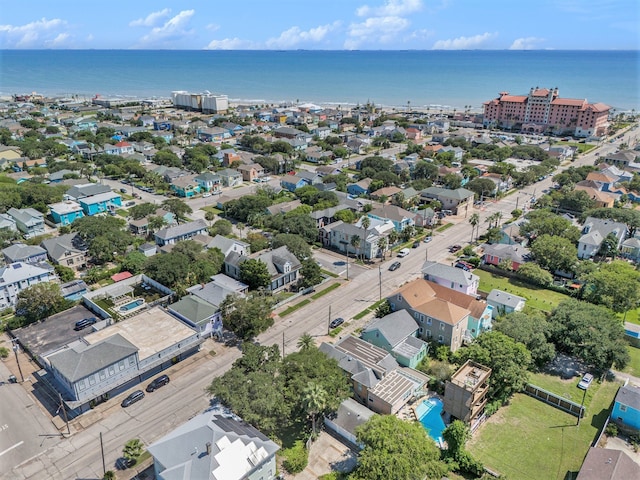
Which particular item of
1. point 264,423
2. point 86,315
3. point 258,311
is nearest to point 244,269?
point 258,311

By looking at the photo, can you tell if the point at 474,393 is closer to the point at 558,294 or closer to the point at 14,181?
the point at 558,294

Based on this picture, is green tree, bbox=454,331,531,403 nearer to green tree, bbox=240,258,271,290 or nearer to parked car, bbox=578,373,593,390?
parked car, bbox=578,373,593,390

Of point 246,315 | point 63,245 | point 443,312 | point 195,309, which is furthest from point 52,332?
point 443,312

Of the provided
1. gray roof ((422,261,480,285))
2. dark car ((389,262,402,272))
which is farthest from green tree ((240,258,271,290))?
gray roof ((422,261,480,285))

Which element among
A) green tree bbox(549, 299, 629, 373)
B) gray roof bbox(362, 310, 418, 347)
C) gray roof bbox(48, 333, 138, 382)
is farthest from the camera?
gray roof bbox(362, 310, 418, 347)

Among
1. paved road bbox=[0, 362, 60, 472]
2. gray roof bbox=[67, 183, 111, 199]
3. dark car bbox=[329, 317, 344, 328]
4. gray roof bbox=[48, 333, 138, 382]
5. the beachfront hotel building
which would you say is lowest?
paved road bbox=[0, 362, 60, 472]

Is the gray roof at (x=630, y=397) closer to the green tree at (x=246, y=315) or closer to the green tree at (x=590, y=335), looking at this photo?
the green tree at (x=590, y=335)
